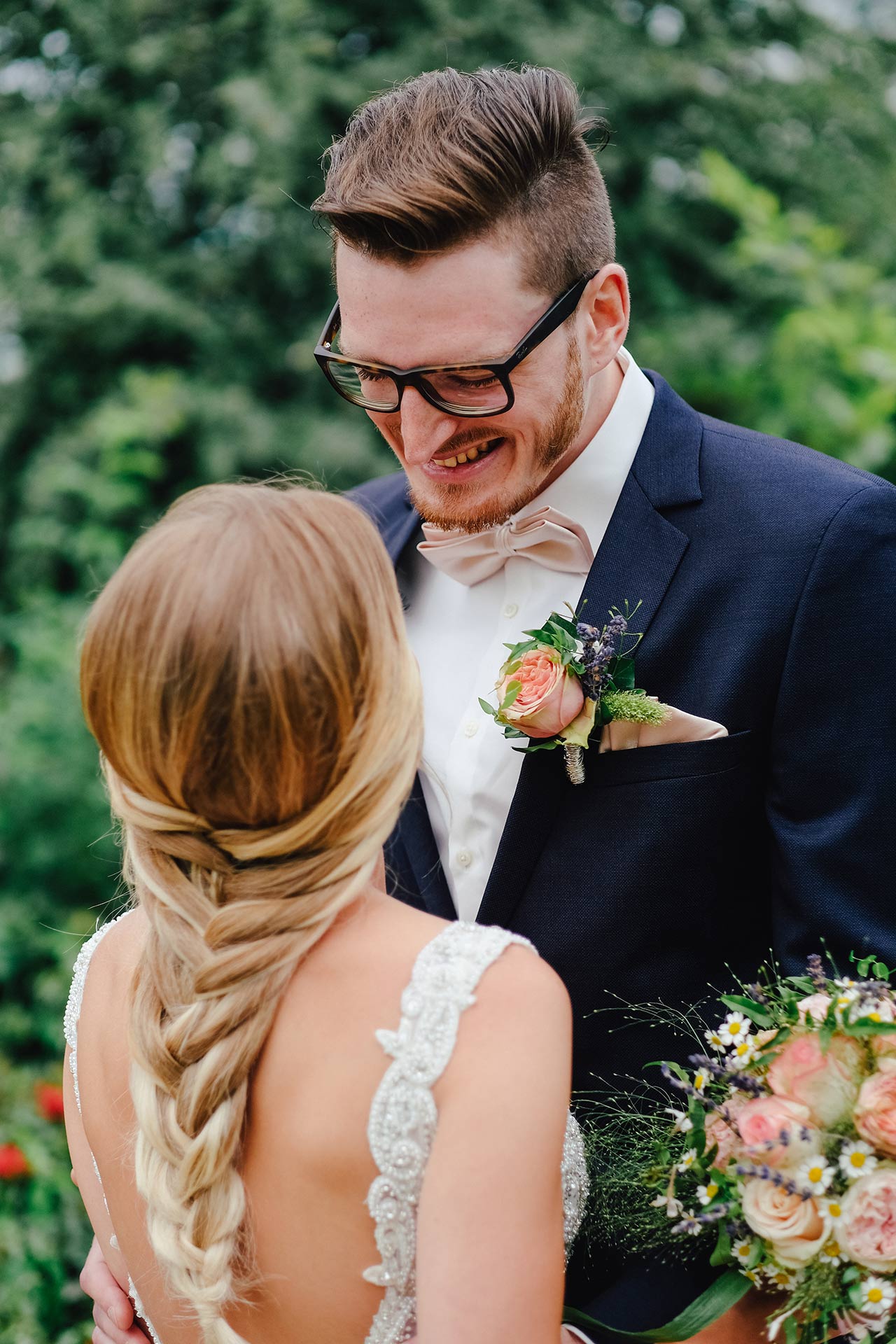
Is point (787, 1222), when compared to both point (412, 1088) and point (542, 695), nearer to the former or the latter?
point (412, 1088)

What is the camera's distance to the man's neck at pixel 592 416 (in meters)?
2.48

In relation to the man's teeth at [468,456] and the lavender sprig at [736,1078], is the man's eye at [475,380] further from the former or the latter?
the lavender sprig at [736,1078]

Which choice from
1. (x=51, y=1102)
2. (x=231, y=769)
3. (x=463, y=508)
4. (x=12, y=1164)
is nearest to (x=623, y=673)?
(x=463, y=508)

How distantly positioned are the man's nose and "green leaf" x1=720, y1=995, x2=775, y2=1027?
115 cm

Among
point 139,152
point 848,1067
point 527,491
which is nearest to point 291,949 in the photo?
point 848,1067

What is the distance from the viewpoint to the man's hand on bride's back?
201 centimetres

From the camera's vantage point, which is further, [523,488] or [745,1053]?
[523,488]

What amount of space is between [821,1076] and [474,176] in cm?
164

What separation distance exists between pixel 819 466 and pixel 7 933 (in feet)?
11.9

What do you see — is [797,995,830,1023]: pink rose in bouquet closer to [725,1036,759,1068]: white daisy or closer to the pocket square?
[725,1036,759,1068]: white daisy

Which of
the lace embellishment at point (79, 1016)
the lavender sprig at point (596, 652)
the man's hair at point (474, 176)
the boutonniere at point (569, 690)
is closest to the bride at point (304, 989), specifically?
the lace embellishment at point (79, 1016)

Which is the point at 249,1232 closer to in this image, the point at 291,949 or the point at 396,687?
the point at 291,949

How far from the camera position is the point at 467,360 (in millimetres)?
2205

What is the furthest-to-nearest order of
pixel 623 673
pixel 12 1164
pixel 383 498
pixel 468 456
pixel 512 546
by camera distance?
pixel 12 1164 < pixel 383 498 < pixel 512 546 < pixel 468 456 < pixel 623 673
